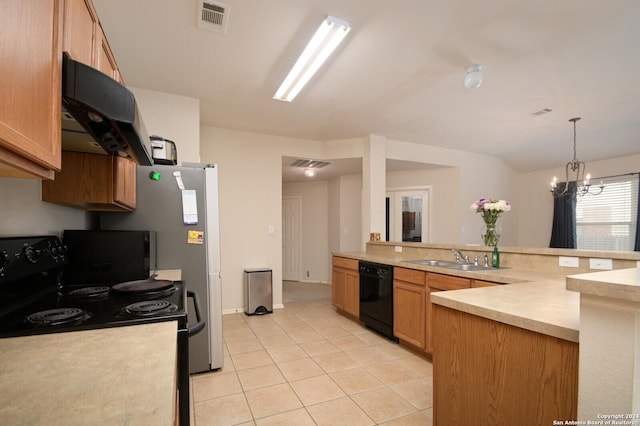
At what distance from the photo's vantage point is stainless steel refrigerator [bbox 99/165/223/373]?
7.74 feet

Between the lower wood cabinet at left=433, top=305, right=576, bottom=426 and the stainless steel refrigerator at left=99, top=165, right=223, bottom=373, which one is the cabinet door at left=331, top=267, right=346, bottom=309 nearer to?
the stainless steel refrigerator at left=99, top=165, right=223, bottom=373

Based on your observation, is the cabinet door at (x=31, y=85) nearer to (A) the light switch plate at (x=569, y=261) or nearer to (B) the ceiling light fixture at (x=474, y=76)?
(B) the ceiling light fixture at (x=474, y=76)

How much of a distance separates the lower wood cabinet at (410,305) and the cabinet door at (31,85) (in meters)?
2.68

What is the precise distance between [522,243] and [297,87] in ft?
19.6

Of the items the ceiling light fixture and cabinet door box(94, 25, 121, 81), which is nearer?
cabinet door box(94, 25, 121, 81)

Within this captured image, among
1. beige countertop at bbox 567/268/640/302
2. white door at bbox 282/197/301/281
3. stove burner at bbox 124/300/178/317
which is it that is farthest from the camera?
white door at bbox 282/197/301/281

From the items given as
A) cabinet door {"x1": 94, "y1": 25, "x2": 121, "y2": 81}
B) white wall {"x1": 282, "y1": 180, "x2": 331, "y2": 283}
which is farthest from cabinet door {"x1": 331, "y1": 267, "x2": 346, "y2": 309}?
cabinet door {"x1": 94, "y1": 25, "x2": 121, "y2": 81}

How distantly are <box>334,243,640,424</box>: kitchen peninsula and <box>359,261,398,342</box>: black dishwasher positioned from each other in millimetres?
1572

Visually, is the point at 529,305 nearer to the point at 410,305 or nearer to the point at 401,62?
the point at 410,305

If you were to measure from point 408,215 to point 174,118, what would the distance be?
4283 millimetres

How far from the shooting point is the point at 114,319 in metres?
1.13

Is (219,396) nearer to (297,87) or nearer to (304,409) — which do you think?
(304,409)

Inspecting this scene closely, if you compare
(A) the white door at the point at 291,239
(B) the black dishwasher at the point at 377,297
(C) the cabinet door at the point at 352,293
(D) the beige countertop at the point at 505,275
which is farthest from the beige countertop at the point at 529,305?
(A) the white door at the point at 291,239

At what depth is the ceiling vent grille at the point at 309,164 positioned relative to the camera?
495cm
